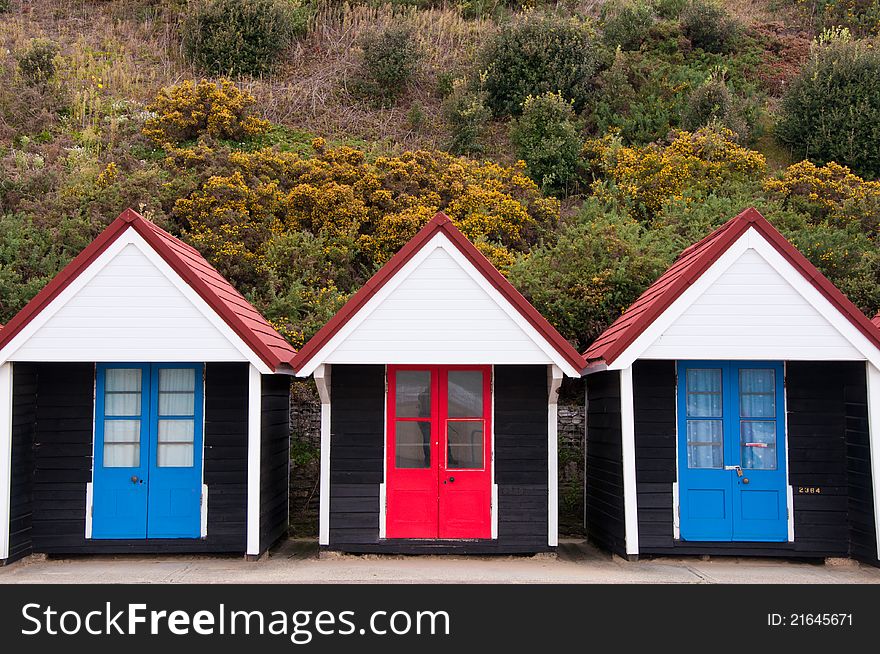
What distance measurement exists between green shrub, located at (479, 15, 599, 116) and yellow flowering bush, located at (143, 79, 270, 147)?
23.0ft

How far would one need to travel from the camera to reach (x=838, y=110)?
73.0 feet

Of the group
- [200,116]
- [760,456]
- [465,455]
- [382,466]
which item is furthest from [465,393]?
[200,116]

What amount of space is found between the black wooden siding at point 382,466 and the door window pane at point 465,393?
23 centimetres

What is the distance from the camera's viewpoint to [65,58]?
25562 millimetres

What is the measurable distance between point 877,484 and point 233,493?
789 cm

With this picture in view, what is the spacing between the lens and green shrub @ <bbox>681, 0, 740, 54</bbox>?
27734 mm

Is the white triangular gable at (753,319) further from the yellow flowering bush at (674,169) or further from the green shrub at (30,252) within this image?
the green shrub at (30,252)

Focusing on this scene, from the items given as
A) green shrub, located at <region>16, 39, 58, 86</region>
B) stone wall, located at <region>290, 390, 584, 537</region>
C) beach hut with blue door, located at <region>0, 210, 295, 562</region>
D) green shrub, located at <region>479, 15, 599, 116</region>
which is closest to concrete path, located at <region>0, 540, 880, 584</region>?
beach hut with blue door, located at <region>0, 210, 295, 562</region>

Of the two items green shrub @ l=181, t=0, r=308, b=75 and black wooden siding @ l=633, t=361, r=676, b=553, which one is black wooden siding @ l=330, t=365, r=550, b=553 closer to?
black wooden siding @ l=633, t=361, r=676, b=553

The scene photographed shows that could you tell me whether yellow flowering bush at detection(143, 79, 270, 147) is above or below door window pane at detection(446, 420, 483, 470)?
above

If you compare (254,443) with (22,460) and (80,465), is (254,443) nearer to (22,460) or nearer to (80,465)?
(80,465)

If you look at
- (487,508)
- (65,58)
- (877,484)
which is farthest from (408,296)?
(65,58)

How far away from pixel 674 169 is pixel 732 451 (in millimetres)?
10731

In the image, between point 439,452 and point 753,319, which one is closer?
point 753,319
